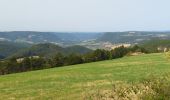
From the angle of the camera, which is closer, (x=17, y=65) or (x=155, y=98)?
(x=155, y=98)

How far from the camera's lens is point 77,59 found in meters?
83.8

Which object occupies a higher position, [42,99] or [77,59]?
[42,99]

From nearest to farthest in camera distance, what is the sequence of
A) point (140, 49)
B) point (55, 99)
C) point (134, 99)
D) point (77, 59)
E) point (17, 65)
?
point (134, 99) → point (55, 99) → point (77, 59) → point (17, 65) → point (140, 49)

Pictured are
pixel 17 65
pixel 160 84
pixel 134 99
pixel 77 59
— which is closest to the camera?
pixel 134 99

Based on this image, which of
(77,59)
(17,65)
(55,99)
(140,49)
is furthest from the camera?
(140,49)

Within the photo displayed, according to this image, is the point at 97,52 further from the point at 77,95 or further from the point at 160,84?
the point at 160,84

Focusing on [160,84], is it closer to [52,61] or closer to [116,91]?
[116,91]

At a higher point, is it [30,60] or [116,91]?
[116,91]

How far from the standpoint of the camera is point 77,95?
55.6ft

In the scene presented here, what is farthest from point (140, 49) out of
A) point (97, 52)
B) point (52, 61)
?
point (52, 61)

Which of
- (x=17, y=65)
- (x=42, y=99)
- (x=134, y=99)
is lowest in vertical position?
(x=17, y=65)

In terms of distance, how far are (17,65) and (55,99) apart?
7532cm

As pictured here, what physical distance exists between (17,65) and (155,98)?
81.6 m

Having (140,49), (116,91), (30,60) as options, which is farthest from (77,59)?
(116,91)
